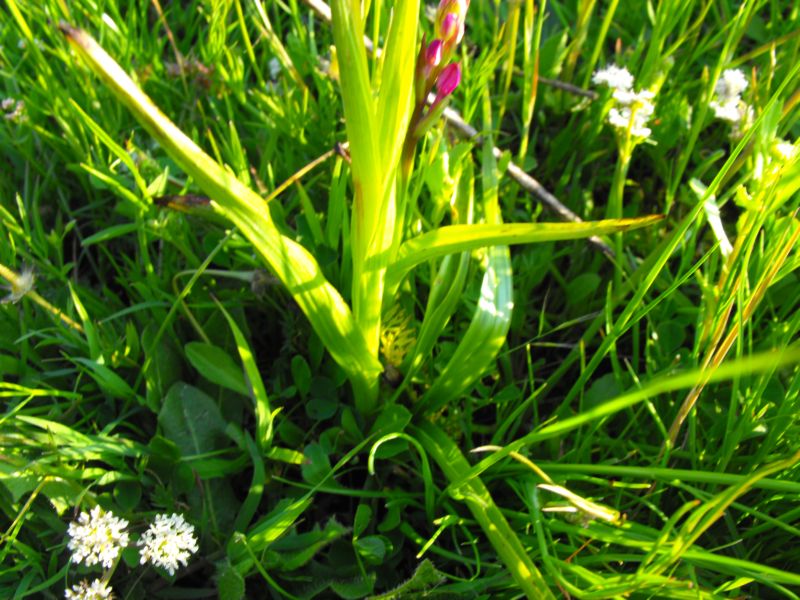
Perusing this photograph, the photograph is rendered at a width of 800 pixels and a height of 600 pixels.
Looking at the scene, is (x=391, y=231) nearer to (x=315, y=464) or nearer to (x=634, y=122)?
(x=315, y=464)

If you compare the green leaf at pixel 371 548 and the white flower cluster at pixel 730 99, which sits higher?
the white flower cluster at pixel 730 99

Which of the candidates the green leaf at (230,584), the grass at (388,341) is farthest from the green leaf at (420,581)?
the green leaf at (230,584)

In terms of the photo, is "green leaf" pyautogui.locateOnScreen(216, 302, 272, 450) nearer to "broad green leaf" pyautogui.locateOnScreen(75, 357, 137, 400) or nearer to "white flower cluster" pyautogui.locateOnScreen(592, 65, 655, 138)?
"broad green leaf" pyautogui.locateOnScreen(75, 357, 137, 400)

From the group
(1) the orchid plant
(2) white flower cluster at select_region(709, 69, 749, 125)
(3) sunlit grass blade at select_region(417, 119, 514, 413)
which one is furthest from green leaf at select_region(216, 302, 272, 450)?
(2) white flower cluster at select_region(709, 69, 749, 125)

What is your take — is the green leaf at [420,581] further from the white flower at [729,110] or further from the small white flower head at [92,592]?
the white flower at [729,110]

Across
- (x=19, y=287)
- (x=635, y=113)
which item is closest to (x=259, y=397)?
(x=19, y=287)

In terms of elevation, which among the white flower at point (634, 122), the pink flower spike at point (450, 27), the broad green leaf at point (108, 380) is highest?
the pink flower spike at point (450, 27)

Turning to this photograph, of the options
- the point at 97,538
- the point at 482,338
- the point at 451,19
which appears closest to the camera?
the point at 451,19
